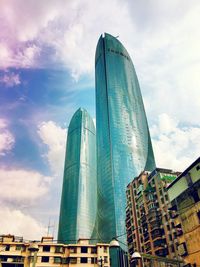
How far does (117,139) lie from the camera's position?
142125 mm

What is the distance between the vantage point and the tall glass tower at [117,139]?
13012 centimetres

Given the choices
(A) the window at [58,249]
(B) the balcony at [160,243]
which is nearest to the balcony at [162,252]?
(B) the balcony at [160,243]

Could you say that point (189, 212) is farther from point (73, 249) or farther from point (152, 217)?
point (73, 249)

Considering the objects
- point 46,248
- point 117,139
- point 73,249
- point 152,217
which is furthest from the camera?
point 117,139

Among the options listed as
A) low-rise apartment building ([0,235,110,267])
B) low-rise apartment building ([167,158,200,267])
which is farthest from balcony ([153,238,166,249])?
low-rise apartment building ([167,158,200,267])

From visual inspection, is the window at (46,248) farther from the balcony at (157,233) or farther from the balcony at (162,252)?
the balcony at (162,252)

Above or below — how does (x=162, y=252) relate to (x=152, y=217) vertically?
below

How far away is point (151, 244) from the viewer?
214 feet

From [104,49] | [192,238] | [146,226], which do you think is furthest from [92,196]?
[192,238]

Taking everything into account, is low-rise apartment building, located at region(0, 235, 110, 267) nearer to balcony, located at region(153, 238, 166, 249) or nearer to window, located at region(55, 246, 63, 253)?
window, located at region(55, 246, 63, 253)

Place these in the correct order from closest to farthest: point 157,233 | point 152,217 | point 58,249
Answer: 1. point 58,249
2. point 157,233
3. point 152,217

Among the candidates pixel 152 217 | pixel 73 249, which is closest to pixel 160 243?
pixel 152 217

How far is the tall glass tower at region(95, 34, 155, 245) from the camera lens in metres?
130

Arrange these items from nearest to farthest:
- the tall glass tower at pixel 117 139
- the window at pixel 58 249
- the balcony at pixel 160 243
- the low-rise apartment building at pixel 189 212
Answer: the low-rise apartment building at pixel 189 212 → the window at pixel 58 249 → the balcony at pixel 160 243 → the tall glass tower at pixel 117 139
